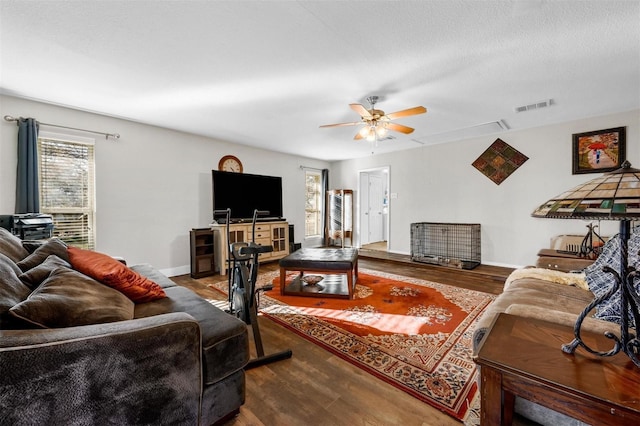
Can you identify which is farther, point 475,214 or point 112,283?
point 475,214

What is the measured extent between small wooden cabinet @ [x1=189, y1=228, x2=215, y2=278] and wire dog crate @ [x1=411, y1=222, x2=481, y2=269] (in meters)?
3.68

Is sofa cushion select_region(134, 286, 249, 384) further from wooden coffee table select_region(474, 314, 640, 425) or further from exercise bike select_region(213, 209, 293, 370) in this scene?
wooden coffee table select_region(474, 314, 640, 425)

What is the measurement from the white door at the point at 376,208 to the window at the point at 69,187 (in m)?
5.74

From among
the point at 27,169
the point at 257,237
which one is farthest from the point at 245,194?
the point at 27,169

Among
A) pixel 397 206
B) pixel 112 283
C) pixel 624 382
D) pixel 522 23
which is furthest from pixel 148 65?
pixel 397 206

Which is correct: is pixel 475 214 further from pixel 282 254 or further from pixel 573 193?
pixel 573 193

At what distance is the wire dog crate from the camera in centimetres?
475

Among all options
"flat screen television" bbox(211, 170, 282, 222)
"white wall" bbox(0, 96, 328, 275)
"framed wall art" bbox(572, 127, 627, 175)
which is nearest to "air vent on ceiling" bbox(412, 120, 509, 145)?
"framed wall art" bbox(572, 127, 627, 175)

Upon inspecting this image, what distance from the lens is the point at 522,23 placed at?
1.88 m

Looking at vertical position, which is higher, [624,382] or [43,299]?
[43,299]

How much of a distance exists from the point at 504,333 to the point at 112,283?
6.76ft

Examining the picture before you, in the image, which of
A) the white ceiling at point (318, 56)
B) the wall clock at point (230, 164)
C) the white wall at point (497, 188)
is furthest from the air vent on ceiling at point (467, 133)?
the wall clock at point (230, 164)

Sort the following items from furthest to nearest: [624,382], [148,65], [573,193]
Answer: [148,65], [573,193], [624,382]

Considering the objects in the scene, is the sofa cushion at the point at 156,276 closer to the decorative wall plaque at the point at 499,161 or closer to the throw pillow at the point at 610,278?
the throw pillow at the point at 610,278
